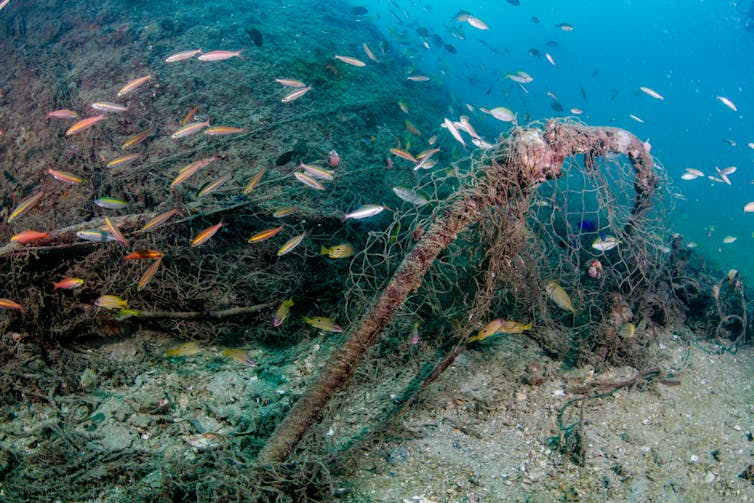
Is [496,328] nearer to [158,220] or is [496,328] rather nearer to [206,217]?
[206,217]

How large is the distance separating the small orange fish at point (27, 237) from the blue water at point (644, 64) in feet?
125

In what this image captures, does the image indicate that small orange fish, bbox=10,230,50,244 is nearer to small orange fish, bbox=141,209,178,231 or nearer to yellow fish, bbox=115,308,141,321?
small orange fish, bbox=141,209,178,231

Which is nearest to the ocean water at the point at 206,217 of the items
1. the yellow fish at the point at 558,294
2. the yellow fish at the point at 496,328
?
the yellow fish at the point at 558,294

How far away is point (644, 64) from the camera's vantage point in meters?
112

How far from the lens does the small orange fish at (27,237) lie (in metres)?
3.69

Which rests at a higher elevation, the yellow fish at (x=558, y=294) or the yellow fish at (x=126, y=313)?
the yellow fish at (x=558, y=294)

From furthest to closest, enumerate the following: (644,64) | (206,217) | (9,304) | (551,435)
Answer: (644,64)
(206,217)
(551,435)
(9,304)

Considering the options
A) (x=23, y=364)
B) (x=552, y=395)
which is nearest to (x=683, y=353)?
(x=552, y=395)

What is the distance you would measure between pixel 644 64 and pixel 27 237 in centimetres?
15101

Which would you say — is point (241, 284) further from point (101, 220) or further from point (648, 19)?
point (648, 19)

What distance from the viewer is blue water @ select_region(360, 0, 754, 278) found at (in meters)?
50.8

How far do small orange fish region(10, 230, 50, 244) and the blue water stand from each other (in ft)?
125

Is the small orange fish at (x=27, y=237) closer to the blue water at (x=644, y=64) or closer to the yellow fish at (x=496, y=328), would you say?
the yellow fish at (x=496, y=328)

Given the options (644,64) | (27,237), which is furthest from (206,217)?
(644,64)
